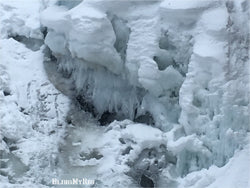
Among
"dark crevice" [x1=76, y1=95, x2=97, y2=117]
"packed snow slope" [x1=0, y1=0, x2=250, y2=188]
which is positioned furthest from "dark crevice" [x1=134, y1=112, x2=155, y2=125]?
"dark crevice" [x1=76, y1=95, x2=97, y2=117]

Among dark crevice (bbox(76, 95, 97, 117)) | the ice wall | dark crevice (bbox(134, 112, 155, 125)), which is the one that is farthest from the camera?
dark crevice (bbox(76, 95, 97, 117))

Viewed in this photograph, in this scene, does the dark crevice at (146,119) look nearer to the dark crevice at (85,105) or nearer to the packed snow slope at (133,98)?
the packed snow slope at (133,98)

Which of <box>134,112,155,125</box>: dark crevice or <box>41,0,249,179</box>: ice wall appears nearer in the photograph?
<box>41,0,249,179</box>: ice wall

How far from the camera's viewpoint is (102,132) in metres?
9.88

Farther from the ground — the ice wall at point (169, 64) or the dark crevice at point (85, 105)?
the ice wall at point (169, 64)

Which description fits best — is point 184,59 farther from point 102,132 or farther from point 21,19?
point 21,19

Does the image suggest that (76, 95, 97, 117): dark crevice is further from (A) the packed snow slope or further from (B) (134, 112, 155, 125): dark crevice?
(B) (134, 112, 155, 125): dark crevice

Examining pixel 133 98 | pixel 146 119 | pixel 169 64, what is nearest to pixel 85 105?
pixel 133 98

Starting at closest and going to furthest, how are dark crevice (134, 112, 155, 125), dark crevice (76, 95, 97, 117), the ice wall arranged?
the ice wall → dark crevice (134, 112, 155, 125) → dark crevice (76, 95, 97, 117)

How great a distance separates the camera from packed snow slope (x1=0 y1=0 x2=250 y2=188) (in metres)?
8.45

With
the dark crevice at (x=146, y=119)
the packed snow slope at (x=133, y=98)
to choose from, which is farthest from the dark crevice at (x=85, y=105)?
the dark crevice at (x=146, y=119)

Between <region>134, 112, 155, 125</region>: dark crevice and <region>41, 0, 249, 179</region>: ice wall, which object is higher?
<region>41, 0, 249, 179</region>: ice wall

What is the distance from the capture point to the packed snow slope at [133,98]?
845 cm

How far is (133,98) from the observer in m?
10.1
